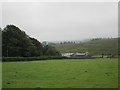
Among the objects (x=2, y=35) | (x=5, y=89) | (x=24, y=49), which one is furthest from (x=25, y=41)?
(x=5, y=89)

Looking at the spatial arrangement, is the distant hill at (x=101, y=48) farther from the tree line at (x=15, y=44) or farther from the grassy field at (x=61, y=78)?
the grassy field at (x=61, y=78)

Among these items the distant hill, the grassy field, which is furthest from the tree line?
the distant hill

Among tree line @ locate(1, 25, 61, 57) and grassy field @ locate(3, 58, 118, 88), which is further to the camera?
tree line @ locate(1, 25, 61, 57)

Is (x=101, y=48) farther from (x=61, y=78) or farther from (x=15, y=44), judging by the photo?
(x=61, y=78)

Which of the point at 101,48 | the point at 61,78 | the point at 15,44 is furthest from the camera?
the point at 101,48

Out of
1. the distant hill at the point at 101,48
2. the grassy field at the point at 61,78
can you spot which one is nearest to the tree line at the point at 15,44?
the grassy field at the point at 61,78

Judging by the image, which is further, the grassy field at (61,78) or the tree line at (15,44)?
the tree line at (15,44)

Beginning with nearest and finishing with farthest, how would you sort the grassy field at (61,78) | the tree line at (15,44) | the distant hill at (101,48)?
1. the grassy field at (61,78)
2. the tree line at (15,44)
3. the distant hill at (101,48)

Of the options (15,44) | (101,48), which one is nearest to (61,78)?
(15,44)

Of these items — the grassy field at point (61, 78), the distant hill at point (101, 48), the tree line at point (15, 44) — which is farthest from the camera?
the distant hill at point (101, 48)

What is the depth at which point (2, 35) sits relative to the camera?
51.7 m

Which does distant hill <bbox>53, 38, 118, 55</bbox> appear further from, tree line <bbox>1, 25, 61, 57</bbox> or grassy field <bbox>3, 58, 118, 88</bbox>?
grassy field <bbox>3, 58, 118, 88</bbox>

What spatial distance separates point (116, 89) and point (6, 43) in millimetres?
46742

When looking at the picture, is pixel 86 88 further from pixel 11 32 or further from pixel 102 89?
pixel 11 32
